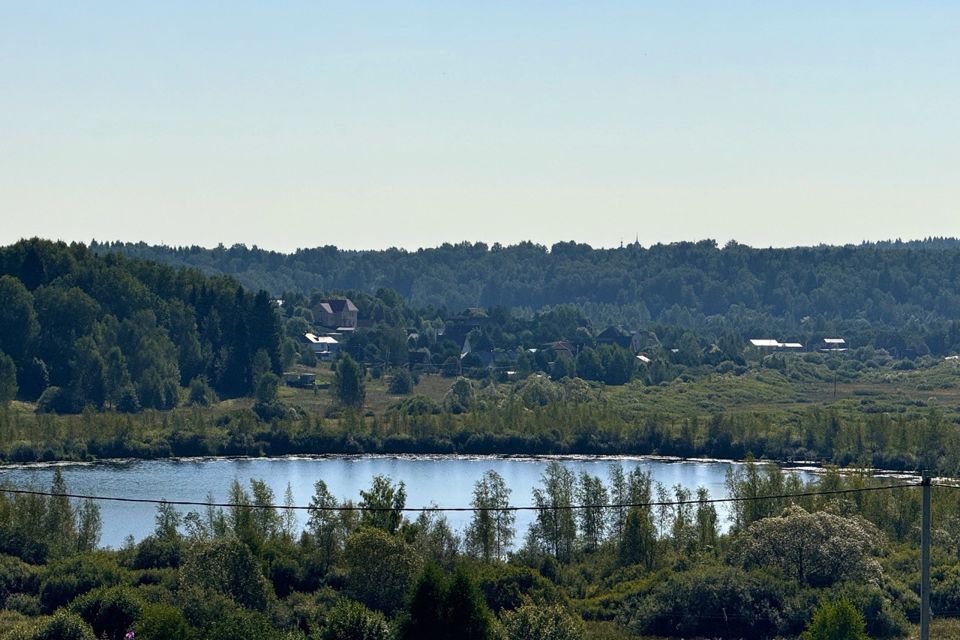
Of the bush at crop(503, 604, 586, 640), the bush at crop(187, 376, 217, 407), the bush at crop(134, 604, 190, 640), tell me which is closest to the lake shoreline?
the bush at crop(187, 376, 217, 407)

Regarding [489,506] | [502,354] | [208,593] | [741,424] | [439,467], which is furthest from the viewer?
[502,354]

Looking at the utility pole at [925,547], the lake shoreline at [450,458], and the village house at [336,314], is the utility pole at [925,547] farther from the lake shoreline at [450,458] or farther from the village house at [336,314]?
the village house at [336,314]

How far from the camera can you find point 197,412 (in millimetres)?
87000

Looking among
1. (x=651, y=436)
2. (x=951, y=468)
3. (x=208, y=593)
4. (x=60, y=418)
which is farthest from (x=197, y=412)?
(x=208, y=593)

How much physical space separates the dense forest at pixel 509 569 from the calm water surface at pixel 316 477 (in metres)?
5.67

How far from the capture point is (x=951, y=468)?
68938 millimetres

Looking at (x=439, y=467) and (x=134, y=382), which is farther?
(x=134, y=382)

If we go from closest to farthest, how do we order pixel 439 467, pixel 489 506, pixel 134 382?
pixel 489 506
pixel 439 467
pixel 134 382

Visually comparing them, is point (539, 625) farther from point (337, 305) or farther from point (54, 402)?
point (337, 305)

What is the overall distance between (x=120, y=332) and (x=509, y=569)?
58959mm

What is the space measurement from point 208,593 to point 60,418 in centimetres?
4791

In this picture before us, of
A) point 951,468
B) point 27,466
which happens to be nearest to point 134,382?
point 27,466

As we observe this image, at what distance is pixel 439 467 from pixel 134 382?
80.1ft

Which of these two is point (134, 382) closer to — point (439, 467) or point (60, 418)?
point (60, 418)
